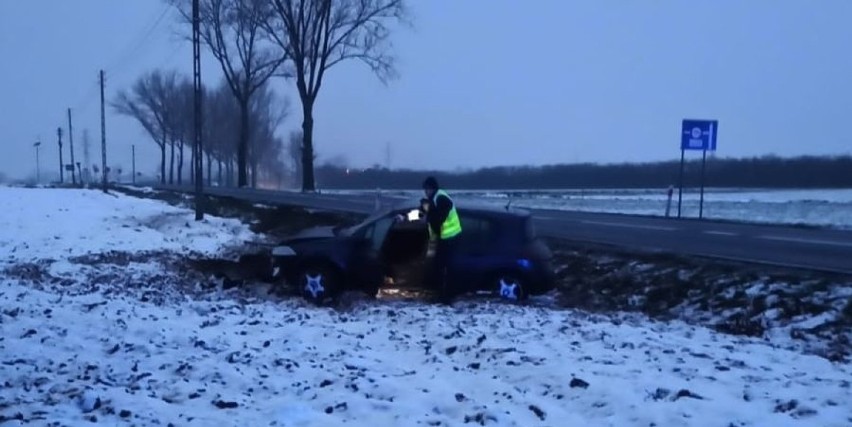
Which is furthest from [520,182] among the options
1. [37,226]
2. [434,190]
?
[434,190]

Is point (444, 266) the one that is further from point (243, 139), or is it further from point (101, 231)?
point (243, 139)

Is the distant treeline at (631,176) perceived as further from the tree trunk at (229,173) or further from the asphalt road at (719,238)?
the asphalt road at (719,238)

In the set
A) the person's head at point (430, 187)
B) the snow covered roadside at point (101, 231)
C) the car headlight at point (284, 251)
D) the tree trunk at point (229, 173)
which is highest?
the person's head at point (430, 187)

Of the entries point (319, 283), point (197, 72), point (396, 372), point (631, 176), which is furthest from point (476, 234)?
point (631, 176)

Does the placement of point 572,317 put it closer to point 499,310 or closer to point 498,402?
point 499,310

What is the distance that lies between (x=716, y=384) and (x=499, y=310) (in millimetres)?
4630

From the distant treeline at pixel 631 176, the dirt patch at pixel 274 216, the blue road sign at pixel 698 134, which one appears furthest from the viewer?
the distant treeline at pixel 631 176

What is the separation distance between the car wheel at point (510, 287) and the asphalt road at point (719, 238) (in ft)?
13.4

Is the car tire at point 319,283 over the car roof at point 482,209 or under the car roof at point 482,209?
under

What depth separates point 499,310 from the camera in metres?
12.3

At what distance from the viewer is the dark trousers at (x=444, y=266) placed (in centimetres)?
1365

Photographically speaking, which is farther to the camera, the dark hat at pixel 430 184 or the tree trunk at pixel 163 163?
the tree trunk at pixel 163 163

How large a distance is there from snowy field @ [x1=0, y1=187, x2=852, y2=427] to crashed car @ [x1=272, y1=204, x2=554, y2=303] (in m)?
0.62

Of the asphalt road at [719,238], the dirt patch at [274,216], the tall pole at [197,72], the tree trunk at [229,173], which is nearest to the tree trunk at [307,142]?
the dirt patch at [274,216]
